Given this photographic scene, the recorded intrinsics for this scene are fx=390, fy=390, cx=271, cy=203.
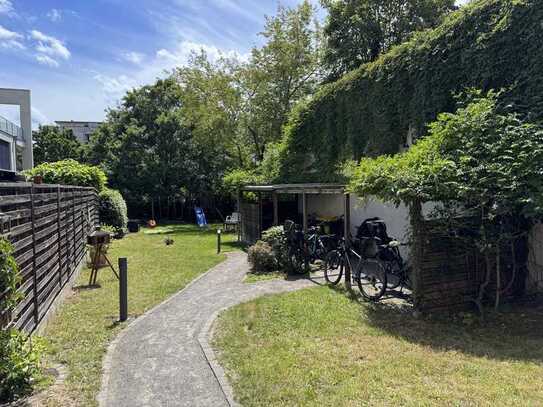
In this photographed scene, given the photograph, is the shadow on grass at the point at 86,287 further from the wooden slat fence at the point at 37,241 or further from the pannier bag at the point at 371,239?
the pannier bag at the point at 371,239

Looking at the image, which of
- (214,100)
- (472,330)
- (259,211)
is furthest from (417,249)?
(214,100)

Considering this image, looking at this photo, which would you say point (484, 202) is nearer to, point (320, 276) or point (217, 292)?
point (320, 276)

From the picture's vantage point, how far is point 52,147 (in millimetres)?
35469

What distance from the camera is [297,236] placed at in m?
9.14

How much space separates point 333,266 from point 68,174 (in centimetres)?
1107

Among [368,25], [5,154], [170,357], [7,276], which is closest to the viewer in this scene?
[7,276]

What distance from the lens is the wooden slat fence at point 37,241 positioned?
161 inches

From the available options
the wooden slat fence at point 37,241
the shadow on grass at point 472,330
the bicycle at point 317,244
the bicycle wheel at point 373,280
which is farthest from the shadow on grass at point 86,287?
the shadow on grass at point 472,330

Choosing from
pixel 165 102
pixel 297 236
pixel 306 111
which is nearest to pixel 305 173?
pixel 306 111

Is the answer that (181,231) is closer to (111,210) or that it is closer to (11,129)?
(111,210)

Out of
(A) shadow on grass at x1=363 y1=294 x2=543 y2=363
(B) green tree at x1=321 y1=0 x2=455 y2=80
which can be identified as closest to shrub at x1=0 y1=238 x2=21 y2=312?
(A) shadow on grass at x1=363 y1=294 x2=543 y2=363

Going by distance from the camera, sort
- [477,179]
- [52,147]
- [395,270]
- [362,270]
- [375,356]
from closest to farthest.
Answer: [375,356]
[477,179]
[395,270]
[362,270]
[52,147]

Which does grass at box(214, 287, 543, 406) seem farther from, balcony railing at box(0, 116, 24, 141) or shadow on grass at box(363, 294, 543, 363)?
balcony railing at box(0, 116, 24, 141)

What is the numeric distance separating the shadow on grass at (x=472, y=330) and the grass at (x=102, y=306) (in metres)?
3.60
